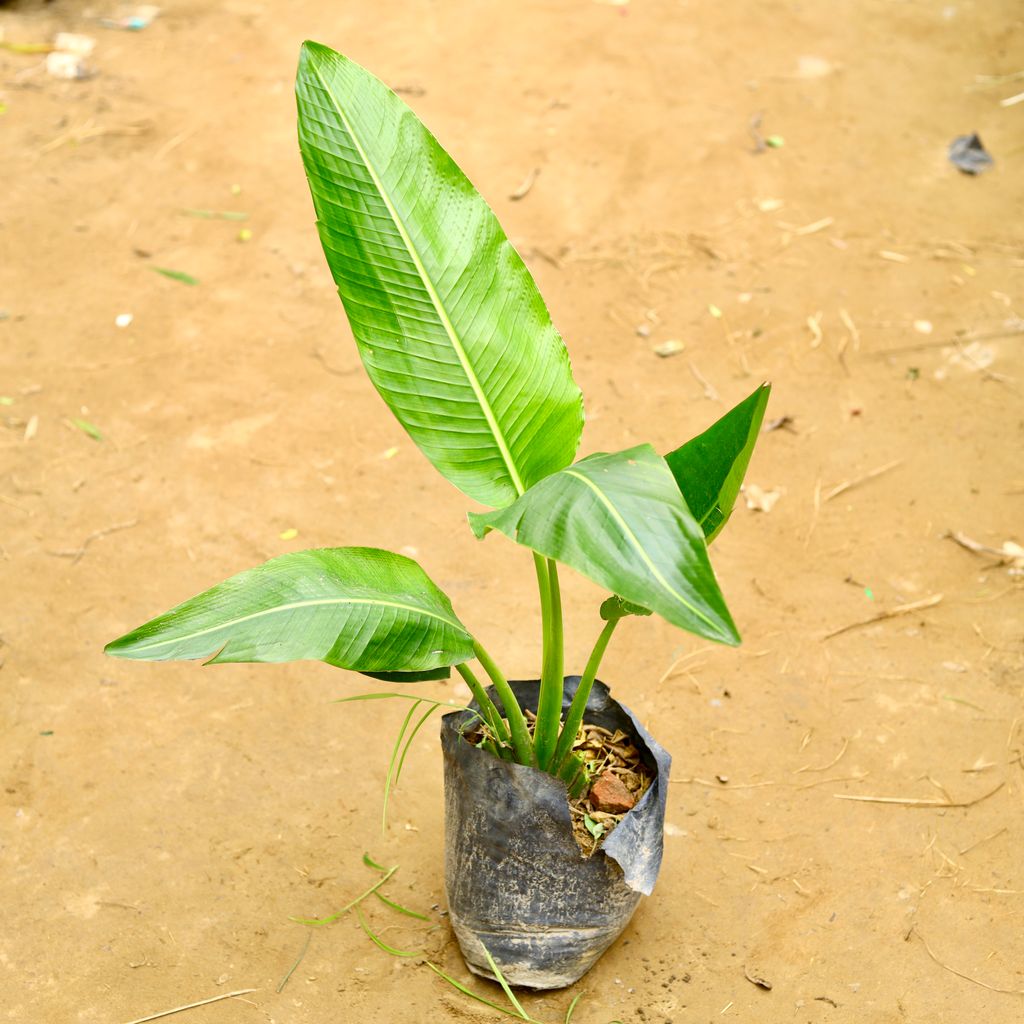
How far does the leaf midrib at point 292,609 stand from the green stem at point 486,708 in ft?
0.46

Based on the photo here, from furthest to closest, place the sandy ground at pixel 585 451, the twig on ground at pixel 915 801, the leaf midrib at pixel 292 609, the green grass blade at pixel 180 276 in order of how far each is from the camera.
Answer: the green grass blade at pixel 180 276, the twig on ground at pixel 915 801, the sandy ground at pixel 585 451, the leaf midrib at pixel 292 609

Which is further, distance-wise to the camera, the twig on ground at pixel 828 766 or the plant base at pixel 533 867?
the twig on ground at pixel 828 766

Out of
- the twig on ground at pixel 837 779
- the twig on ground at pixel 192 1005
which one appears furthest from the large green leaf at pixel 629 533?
the twig on ground at pixel 837 779

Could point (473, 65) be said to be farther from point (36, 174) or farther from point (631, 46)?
point (36, 174)

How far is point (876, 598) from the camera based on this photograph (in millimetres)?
3018

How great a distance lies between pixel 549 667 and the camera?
6.39 ft

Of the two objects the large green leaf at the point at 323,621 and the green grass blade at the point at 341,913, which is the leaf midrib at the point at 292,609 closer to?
the large green leaf at the point at 323,621

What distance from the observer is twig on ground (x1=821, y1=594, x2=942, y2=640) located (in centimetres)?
293

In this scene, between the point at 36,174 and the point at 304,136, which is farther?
the point at 36,174

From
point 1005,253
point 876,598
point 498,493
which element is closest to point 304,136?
point 498,493

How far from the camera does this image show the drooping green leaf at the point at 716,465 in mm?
1701

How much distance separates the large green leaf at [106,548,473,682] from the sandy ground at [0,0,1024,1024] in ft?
2.46

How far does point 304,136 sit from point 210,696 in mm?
1439

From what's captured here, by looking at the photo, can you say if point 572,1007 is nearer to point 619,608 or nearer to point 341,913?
point 341,913
